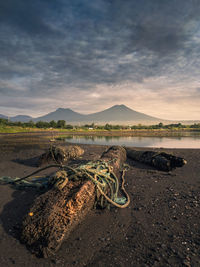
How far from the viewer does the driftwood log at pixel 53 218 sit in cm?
250

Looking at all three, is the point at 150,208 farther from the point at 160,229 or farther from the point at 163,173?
the point at 163,173

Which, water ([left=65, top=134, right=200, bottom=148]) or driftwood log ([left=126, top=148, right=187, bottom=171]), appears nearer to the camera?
driftwood log ([left=126, top=148, right=187, bottom=171])

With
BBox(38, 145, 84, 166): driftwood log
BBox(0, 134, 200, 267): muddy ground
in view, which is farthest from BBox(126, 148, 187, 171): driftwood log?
BBox(38, 145, 84, 166): driftwood log

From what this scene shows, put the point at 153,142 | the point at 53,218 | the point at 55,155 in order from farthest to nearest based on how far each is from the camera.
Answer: the point at 153,142 < the point at 55,155 < the point at 53,218

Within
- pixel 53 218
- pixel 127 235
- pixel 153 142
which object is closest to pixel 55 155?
pixel 53 218

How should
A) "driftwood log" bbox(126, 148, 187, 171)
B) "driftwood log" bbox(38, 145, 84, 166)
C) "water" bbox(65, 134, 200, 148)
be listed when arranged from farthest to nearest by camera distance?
"water" bbox(65, 134, 200, 148) < "driftwood log" bbox(38, 145, 84, 166) < "driftwood log" bbox(126, 148, 187, 171)

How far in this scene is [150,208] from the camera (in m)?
4.04

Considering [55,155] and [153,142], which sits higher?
[55,155]

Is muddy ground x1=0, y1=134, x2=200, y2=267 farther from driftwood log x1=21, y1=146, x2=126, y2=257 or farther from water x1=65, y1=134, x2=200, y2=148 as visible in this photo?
water x1=65, y1=134, x2=200, y2=148

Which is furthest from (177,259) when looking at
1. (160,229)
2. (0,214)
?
(0,214)

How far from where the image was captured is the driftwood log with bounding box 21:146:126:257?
250cm

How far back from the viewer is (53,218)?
2.66m

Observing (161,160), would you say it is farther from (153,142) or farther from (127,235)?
(153,142)

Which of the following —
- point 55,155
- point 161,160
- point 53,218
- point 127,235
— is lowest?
point 127,235
